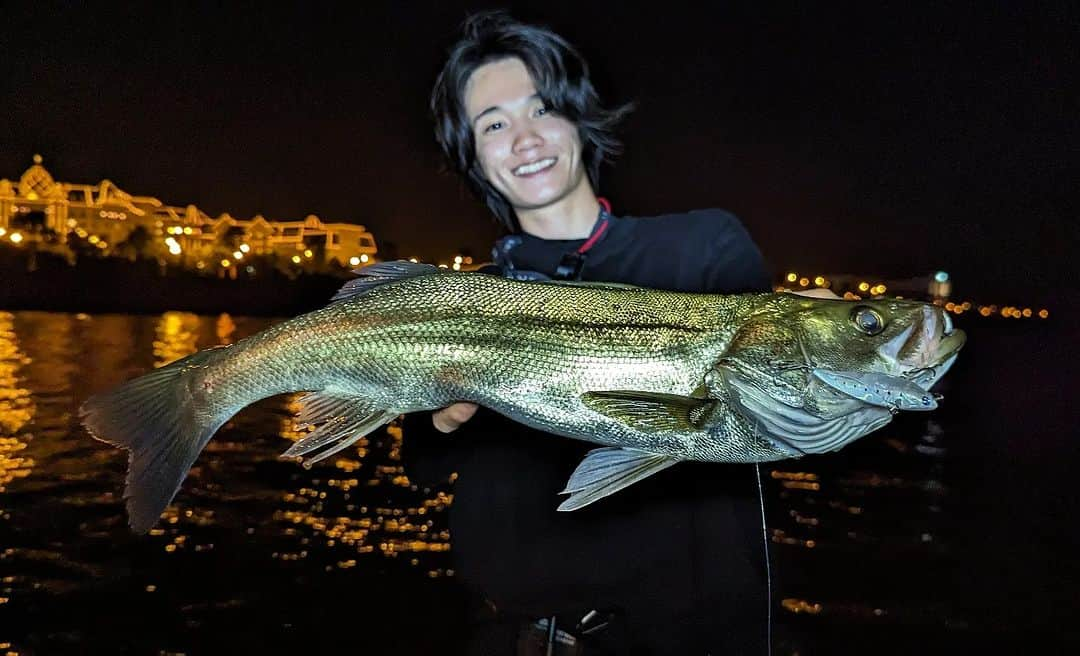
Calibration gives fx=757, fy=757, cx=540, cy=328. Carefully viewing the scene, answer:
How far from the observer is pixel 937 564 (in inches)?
258

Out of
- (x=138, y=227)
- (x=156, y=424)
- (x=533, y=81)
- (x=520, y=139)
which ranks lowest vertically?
(x=156, y=424)

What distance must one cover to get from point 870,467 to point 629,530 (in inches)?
325

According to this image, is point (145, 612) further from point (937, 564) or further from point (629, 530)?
point (937, 564)

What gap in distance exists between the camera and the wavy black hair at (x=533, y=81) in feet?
12.3

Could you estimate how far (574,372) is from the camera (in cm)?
279

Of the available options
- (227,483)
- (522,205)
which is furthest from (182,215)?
(522,205)

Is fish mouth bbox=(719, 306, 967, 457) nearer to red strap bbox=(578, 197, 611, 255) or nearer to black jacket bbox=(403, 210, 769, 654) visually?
black jacket bbox=(403, 210, 769, 654)

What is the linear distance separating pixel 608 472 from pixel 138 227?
73.6 meters

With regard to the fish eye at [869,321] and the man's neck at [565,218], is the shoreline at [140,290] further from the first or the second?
the fish eye at [869,321]

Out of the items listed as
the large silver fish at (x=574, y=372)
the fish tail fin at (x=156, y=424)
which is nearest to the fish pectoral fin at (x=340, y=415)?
the large silver fish at (x=574, y=372)

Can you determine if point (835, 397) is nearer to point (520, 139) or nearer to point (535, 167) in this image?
point (535, 167)

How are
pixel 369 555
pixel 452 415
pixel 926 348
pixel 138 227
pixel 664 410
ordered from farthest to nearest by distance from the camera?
pixel 138 227 → pixel 369 555 → pixel 452 415 → pixel 664 410 → pixel 926 348

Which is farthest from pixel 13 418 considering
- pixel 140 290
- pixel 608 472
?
pixel 140 290

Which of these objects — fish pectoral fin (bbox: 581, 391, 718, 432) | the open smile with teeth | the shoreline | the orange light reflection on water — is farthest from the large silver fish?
the shoreline
